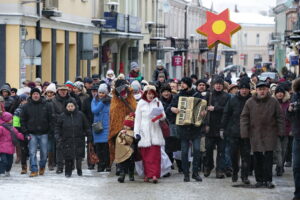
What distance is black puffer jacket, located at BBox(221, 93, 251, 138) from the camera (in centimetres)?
1606

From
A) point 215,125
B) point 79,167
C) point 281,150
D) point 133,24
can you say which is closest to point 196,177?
point 215,125

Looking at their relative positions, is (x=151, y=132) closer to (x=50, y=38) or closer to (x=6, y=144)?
(x=6, y=144)

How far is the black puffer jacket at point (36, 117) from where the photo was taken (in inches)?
664

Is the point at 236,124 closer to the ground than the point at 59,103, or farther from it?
closer to the ground

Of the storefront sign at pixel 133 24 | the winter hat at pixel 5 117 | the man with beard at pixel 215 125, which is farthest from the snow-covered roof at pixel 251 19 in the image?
the winter hat at pixel 5 117

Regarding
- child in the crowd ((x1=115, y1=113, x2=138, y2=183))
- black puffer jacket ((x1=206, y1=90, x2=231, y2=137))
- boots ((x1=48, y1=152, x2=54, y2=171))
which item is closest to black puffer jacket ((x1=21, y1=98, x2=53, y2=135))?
boots ((x1=48, y1=152, x2=54, y2=171))

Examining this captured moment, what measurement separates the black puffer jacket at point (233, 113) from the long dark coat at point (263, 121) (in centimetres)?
83

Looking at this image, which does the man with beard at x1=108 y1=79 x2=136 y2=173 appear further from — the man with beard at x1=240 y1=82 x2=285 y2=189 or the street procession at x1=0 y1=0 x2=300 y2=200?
the man with beard at x1=240 y1=82 x2=285 y2=189

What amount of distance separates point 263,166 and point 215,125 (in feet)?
5.79

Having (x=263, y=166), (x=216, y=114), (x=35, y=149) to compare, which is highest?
(x=216, y=114)

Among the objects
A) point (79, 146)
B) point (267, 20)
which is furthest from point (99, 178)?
point (267, 20)

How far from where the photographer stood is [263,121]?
1505 centimetres

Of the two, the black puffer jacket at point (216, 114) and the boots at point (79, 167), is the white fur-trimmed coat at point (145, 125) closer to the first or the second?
the black puffer jacket at point (216, 114)

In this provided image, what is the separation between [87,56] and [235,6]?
453 feet
